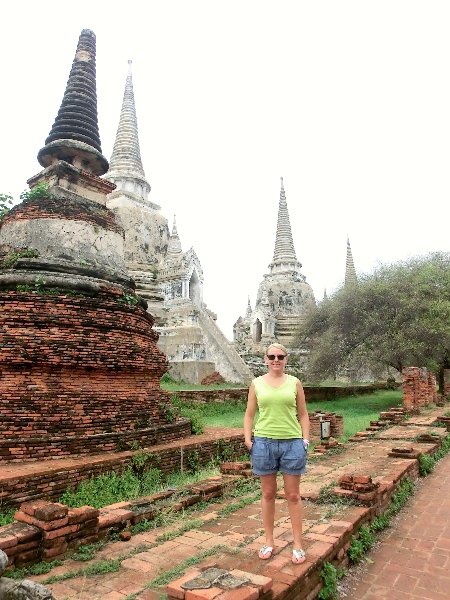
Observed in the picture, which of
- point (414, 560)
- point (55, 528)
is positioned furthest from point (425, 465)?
point (55, 528)

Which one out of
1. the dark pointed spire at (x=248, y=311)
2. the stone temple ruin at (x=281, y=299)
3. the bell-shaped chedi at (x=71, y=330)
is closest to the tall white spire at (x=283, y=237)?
the stone temple ruin at (x=281, y=299)

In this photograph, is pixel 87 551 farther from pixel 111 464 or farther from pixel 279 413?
pixel 111 464

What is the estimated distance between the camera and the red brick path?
3518mm

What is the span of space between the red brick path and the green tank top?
4.10 feet

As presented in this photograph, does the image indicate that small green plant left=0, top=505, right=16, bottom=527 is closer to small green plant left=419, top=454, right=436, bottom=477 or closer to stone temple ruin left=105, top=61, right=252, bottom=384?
small green plant left=419, top=454, right=436, bottom=477

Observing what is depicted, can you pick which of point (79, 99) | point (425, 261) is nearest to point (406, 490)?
point (79, 99)

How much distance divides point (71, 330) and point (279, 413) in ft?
14.8

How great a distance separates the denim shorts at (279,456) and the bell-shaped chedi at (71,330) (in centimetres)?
391

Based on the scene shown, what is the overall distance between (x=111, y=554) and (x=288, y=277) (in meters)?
32.6

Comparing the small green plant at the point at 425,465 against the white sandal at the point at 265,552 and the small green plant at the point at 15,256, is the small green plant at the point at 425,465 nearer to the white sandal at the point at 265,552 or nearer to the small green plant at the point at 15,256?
the white sandal at the point at 265,552

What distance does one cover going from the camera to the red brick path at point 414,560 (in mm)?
3518

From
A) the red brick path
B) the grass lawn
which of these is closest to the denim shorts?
the red brick path

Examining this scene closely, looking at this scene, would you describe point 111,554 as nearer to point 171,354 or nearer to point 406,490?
point 406,490

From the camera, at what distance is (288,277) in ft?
117
